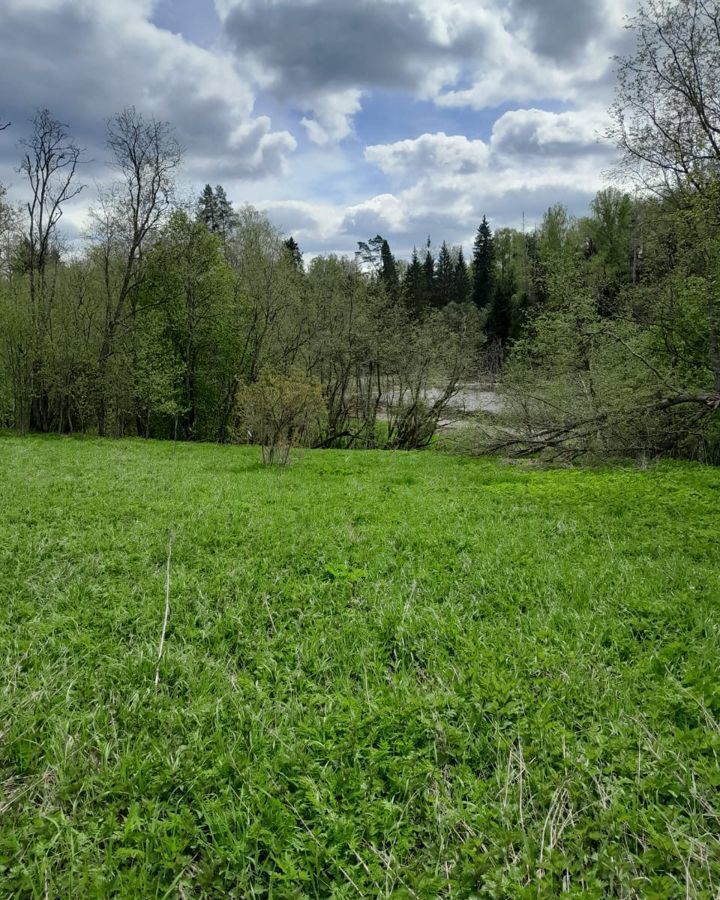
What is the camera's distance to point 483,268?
58156mm

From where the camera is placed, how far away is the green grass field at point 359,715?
1849 millimetres

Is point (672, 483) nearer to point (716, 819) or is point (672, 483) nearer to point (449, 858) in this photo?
point (716, 819)

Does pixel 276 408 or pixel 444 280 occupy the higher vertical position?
pixel 444 280

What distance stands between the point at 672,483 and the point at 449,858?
865 cm

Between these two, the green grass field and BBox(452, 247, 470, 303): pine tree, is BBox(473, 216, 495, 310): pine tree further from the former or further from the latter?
the green grass field

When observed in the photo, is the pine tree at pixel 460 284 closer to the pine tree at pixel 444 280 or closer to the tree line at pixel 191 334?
the pine tree at pixel 444 280

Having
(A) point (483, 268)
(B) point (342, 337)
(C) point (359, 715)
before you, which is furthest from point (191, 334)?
(A) point (483, 268)

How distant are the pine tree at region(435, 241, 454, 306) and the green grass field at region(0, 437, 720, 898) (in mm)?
57688

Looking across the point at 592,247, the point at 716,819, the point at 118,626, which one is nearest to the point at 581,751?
the point at 716,819

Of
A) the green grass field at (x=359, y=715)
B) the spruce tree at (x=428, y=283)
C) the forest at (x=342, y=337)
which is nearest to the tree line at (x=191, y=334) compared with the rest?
the forest at (x=342, y=337)

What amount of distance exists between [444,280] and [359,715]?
68.0m

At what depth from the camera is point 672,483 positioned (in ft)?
28.5

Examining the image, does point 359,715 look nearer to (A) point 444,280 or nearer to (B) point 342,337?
(B) point 342,337

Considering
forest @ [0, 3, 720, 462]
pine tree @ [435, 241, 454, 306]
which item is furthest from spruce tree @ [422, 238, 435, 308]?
forest @ [0, 3, 720, 462]
